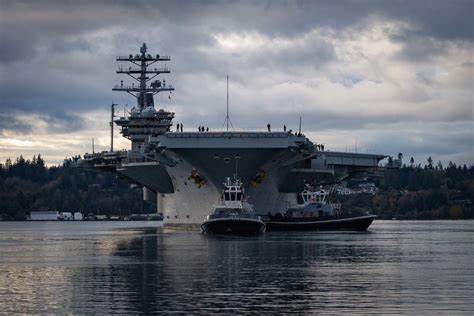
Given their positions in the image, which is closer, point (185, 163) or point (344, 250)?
point (344, 250)

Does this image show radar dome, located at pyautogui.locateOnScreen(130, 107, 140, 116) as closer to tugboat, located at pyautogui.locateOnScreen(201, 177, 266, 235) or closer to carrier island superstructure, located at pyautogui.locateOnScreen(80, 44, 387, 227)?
carrier island superstructure, located at pyautogui.locateOnScreen(80, 44, 387, 227)

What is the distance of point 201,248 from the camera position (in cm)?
5231

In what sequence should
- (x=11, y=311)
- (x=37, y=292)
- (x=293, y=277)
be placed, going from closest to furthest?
(x=11, y=311) < (x=37, y=292) < (x=293, y=277)

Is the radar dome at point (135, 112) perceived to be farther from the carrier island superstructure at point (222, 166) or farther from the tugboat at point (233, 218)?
the tugboat at point (233, 218)

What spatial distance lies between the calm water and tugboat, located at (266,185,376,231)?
1046 inches

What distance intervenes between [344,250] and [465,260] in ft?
28.2

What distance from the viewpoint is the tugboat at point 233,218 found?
6731 centimetres

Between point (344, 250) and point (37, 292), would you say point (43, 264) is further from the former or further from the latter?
point (344, 250)

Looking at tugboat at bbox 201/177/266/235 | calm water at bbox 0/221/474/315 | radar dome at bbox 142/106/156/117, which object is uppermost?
radar dome at bbox 142/106/156/117

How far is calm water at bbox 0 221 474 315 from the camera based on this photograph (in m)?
27.3

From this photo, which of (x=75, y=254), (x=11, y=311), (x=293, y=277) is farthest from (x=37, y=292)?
(x=75, y=254)

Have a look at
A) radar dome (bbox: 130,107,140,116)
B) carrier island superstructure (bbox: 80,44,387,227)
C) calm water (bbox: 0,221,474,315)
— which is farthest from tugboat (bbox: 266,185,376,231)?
radar dome (bbox: 130,107,140,116)

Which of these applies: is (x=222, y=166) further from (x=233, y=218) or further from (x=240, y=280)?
(x=240, y=280)

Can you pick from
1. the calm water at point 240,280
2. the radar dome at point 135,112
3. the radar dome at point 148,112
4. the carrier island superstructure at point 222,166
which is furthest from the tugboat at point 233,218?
the radar dome at point 135,112
